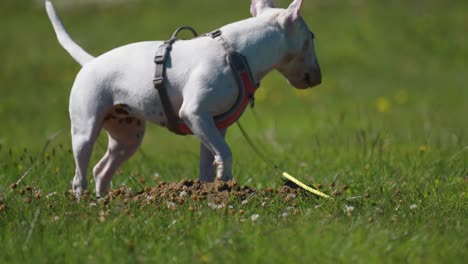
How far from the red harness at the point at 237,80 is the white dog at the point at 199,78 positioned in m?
0.03

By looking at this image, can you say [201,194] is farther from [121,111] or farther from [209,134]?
[121,111]

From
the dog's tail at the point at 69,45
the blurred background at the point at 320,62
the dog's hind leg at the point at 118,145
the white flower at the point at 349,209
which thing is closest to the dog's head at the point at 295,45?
the white flower at the point at 349,209

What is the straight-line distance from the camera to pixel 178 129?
17.7 ft

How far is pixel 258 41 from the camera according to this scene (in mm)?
5324

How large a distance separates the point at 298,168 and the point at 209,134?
7.06ft

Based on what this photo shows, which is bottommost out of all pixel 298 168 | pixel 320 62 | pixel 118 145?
pixel 320 62

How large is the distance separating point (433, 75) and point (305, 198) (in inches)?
411

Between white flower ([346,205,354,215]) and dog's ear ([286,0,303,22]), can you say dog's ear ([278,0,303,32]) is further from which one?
white flower ([346,205,354,215])

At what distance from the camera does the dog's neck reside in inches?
209

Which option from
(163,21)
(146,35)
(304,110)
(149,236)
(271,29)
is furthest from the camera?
(163,21)

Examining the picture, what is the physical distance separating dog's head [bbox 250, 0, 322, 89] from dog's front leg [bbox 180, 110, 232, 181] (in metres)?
0.71

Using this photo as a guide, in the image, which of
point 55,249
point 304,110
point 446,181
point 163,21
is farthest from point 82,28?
point 55,249

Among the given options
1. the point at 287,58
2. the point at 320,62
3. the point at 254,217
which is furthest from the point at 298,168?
the point at 320,62

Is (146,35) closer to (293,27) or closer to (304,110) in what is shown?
(304,110)
